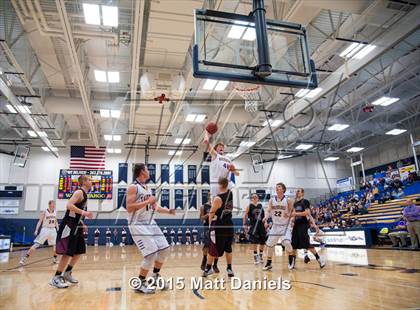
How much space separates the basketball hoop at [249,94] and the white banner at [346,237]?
6.68 m

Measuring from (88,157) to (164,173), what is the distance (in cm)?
478

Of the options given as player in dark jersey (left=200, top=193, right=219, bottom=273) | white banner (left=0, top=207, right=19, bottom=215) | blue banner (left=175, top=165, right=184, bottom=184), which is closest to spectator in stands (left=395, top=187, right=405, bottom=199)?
blue banner (left=175, top=165, right=184, bottom=184)

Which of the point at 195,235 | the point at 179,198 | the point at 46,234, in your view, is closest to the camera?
the point at 46,234

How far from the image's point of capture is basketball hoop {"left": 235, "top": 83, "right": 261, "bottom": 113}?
1136cm

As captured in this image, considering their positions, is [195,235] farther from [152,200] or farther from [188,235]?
[152,200]

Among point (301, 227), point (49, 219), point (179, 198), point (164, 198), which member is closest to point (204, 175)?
point (179, 198)

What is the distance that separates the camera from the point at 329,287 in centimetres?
439

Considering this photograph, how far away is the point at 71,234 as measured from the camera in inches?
195

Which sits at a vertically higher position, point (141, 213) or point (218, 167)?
point (218, 167)

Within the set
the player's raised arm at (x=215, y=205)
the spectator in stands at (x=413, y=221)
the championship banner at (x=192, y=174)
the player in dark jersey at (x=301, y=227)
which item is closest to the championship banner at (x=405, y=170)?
the spectator in stands at (x=413, y=221)

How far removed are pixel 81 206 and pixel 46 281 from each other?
1.55 metres

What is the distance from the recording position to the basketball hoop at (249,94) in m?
11.4

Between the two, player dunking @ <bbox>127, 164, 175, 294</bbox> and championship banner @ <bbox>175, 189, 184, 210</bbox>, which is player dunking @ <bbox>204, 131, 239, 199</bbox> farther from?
championship banner @ <bbox>175, 189, 184, 210</bbox>

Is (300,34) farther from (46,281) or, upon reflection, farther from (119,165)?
(119,165)
